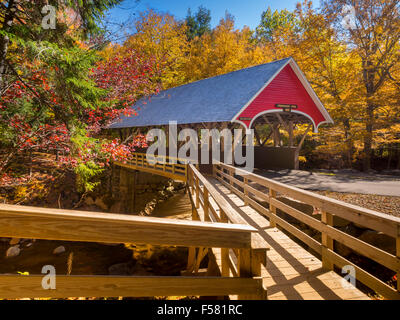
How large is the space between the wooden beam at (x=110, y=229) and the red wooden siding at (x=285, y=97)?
9339 mm

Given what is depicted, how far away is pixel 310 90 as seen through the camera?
12.8m

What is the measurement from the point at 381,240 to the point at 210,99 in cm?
995

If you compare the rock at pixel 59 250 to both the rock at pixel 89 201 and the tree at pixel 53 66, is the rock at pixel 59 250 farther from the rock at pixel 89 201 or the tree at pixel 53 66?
the tree at pixel 53 66

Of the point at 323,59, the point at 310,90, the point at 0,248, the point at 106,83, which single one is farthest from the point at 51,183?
the point at 323,59

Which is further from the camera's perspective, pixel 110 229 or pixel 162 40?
pixel 162 40

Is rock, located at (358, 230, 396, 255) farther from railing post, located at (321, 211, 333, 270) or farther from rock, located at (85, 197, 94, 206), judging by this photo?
rock, located at (85, 197, 94, 206)

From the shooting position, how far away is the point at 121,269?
1013 cm

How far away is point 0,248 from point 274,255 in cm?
1365

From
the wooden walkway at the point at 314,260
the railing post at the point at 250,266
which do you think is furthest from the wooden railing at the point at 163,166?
the railing post at the point at 250,266

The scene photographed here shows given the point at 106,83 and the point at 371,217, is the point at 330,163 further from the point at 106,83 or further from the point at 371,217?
the point at 371,217

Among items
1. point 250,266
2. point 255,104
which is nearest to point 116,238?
point 250,266

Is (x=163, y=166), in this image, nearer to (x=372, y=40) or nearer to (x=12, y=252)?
(x=12, y=252)

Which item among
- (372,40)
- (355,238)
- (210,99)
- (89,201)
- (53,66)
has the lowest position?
(89,201)

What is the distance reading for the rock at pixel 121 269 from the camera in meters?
10.0
